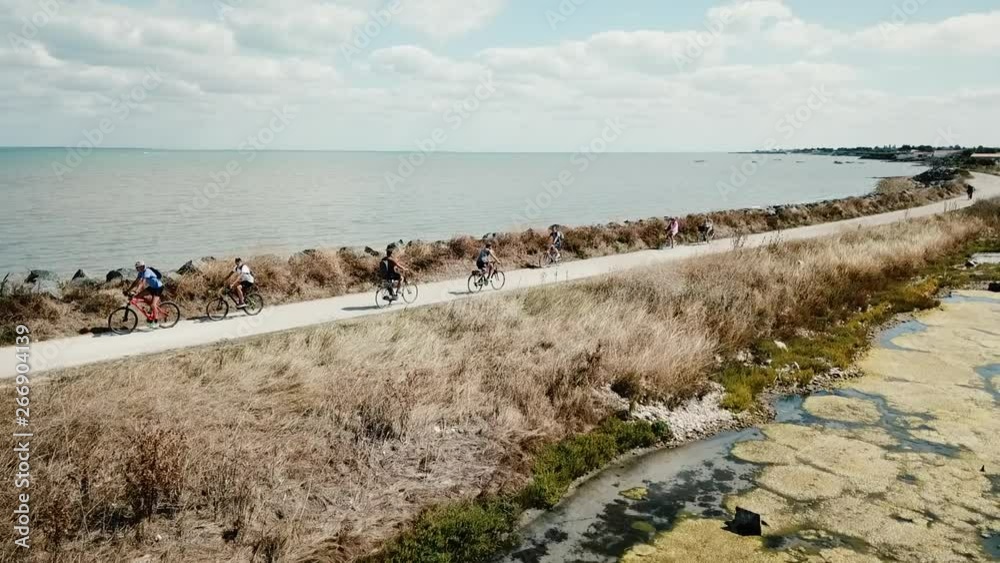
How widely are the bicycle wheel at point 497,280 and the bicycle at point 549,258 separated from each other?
471 cm

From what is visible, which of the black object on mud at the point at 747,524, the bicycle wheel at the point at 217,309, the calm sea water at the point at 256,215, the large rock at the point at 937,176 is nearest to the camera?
the black object on mud at the point at 747,524

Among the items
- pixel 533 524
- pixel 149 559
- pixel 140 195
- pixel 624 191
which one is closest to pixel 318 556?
pixel 149 559

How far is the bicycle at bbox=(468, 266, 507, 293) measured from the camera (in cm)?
2139

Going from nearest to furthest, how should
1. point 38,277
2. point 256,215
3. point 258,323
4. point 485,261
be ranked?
point 258,323 → point 485,261 → point 38,277 → point 256,215

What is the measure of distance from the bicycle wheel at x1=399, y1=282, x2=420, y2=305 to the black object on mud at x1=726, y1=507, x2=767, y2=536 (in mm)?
12519

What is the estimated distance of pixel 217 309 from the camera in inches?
694

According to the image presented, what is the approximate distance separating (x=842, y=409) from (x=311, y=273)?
56.0ft

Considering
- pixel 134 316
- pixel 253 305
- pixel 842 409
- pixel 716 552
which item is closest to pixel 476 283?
pixel 253 305

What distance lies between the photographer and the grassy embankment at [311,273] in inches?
639

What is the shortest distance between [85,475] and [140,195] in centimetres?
7687

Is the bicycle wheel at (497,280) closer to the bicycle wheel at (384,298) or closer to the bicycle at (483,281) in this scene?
the bicycle at (483,281)

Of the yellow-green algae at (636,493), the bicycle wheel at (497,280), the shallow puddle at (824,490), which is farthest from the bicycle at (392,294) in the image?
the yellow-green algae at (636,493)

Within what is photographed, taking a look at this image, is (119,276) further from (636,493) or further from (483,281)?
(636,493)

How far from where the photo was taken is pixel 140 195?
242 ft
